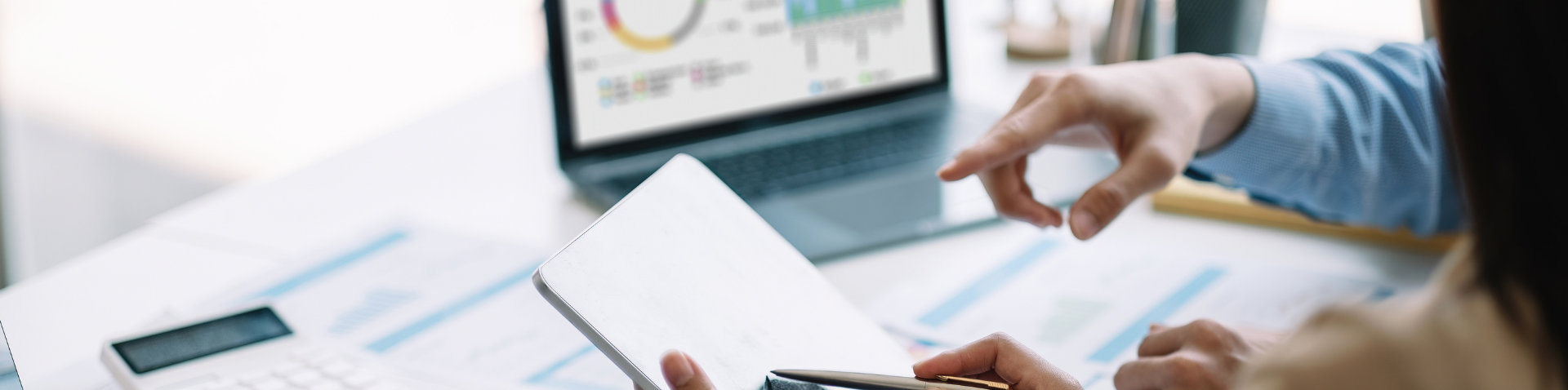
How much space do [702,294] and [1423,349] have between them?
0.34m

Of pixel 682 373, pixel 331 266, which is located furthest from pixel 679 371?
pixel 331 266

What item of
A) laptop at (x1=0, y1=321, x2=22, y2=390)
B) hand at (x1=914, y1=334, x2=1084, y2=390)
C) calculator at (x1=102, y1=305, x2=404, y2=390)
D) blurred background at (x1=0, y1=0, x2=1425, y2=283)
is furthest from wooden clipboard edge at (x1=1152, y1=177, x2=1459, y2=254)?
blurred background at (x1=0, y1=0, x2=1425, y2=283)

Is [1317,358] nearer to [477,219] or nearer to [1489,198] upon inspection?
[1489,198]

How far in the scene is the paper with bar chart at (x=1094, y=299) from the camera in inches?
29.6

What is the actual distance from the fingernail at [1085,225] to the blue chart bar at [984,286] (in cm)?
14

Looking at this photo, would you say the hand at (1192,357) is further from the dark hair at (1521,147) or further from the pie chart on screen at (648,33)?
the pie chart on screen at (648,33)

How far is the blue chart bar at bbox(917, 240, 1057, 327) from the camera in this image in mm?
790

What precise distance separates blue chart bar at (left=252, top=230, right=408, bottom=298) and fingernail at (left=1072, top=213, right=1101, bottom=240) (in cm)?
54

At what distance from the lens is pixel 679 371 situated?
0.48 m

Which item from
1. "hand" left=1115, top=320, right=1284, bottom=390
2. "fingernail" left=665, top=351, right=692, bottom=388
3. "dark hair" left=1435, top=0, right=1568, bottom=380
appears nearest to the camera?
"dark hair" left=1435, top=0, right=1568, bottom=380

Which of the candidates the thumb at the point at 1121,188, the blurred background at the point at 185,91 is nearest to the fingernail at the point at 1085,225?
the thumb at the point at 1121,188

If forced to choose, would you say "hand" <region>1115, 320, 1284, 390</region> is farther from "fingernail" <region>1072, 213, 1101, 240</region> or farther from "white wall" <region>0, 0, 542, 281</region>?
"white wall" <region>0, 0, 542, 281</region>

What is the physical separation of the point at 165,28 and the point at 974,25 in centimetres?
158

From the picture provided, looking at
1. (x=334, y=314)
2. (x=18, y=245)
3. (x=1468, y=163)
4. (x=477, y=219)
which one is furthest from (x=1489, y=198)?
(x=18, y=245)
